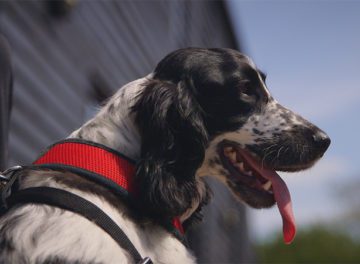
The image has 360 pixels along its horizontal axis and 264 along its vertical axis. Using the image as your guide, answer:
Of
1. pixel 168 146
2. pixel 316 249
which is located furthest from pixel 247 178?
pixel 316 249

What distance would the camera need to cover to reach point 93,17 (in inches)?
269

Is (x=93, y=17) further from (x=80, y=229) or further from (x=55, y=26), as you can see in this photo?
Answer: (x=80, y=229)

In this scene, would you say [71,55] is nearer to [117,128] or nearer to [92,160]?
[117,128]

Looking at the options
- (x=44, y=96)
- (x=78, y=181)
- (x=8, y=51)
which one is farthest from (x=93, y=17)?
(x=78, y=181)

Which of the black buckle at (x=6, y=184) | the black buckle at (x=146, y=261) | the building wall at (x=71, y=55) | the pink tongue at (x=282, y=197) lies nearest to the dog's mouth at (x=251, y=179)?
the pink tongue at (x=282, y=197)

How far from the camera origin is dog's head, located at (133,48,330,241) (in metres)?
2.46

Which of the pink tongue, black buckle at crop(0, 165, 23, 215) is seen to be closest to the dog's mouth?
the pink tongue

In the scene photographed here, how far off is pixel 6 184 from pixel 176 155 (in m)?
0.63

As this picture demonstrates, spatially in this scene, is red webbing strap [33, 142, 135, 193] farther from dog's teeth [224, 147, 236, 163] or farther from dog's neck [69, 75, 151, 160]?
dog's teeth [224, 147, 236, 163]

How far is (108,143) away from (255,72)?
793mm

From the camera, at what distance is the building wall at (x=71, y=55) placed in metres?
5.06

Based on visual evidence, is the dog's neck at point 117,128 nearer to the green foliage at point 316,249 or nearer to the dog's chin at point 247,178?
the dog's chin at point 247,178

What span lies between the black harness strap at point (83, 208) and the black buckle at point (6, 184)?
0.28ft

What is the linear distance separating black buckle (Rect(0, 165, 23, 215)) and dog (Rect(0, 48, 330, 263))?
0.10 ft
